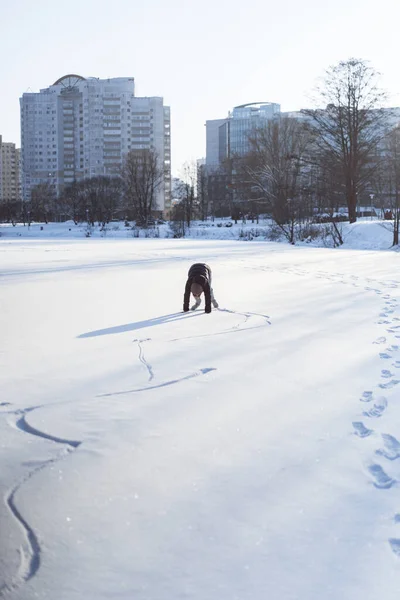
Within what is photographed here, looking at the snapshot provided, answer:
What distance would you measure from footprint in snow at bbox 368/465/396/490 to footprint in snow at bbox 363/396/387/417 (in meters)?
0.93

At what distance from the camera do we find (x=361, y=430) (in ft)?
13.0

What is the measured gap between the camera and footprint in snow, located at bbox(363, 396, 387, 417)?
428 cm

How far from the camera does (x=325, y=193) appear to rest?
42.1m

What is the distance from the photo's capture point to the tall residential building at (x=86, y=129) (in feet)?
454

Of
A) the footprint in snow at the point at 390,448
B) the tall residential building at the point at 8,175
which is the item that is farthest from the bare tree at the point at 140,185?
the tall residential building at the point at 8,175

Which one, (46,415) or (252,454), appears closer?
(252,454)

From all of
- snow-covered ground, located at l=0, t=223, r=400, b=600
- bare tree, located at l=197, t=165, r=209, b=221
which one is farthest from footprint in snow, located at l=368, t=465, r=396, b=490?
bare tree, located at l=197, t=165, r=209, b=221

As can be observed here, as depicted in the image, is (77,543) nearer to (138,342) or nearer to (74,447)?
(74,447)

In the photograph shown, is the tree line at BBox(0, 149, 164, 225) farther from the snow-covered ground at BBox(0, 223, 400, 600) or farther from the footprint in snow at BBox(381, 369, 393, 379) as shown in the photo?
the footprint in snow at BBox(381, 369, 393, 379)

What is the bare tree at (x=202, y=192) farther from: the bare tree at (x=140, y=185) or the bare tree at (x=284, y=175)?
the bare tree at (x=284, y=175)

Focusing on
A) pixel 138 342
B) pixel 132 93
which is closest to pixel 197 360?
pixel 138 342

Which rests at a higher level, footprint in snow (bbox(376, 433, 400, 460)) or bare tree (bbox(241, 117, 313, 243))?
bare tree (bbox(241, 117, 313, 243))

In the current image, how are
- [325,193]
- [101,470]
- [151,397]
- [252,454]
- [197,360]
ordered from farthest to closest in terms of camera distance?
[325,193], [197,360], [151,397], [252,454], [101,470]

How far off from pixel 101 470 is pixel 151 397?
1.37 meters
